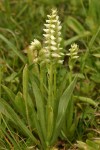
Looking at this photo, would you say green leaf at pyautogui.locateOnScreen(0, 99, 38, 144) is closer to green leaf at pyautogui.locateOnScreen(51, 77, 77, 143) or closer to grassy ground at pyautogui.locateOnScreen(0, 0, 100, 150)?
grassy ground at pyautogui.locateOnScreen(0, 0, 100, 150)

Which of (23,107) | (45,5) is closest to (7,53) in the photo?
(45,5)

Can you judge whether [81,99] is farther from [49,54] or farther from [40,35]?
[40,35]

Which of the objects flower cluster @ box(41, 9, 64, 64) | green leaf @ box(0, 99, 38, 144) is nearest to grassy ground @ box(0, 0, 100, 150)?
green leaf @ box(0, 99, 38, 144)

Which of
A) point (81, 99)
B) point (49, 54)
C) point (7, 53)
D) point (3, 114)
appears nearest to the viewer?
point (49, 54)

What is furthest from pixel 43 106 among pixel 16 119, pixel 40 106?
pixel 16 119

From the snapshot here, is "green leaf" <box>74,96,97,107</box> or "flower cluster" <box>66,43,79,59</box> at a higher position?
"flower cluster" <box>66,43,79,59</box>

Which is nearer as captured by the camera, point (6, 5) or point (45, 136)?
point (45, 136)

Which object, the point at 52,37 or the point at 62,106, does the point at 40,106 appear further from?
the point at 52,37

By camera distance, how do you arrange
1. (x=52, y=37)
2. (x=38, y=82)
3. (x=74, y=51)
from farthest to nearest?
(x=38, y=82), (x=74, y=51), (x=52, y=37)
